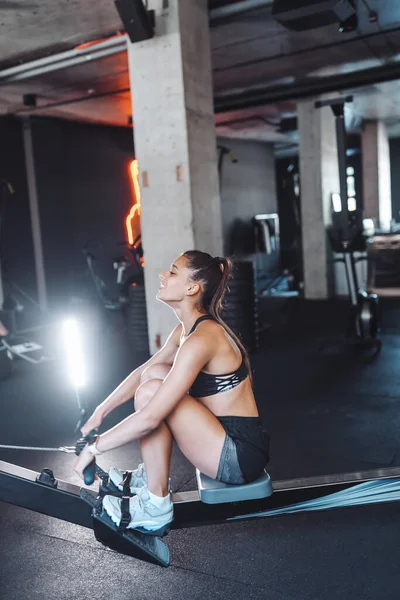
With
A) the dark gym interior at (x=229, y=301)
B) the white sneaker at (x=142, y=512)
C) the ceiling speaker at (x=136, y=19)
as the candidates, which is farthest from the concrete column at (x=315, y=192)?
the white sneaker at (x=142, y=512)

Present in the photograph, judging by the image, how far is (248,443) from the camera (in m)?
2.02

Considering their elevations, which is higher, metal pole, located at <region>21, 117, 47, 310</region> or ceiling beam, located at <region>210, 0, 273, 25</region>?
ceiling beam, located at <region>210, 0, 273, 25</region>

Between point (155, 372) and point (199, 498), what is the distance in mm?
489

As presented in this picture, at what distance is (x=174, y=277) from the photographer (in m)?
2.08

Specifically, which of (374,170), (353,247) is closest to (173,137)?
(353,247)

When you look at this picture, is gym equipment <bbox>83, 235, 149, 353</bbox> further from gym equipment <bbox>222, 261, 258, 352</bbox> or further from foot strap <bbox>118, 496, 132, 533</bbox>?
foot strap <bbox>118, 496, 132, 533</bbox>

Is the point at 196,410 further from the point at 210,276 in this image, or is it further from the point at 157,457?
the point at 210,276

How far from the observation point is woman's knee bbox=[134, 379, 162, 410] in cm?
207

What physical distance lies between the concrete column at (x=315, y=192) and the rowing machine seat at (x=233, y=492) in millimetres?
7414

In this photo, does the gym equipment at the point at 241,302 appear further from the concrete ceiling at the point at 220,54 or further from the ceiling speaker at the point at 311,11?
the concrete ceiling at the point at 220,54

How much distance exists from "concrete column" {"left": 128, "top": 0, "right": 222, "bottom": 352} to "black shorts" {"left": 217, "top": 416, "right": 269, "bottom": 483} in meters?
2.93

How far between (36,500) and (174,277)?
0.91 metres

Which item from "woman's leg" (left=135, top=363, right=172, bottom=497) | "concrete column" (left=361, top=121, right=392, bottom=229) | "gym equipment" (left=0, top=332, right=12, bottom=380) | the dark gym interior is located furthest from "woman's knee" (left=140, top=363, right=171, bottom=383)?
"concrete column" (left=361, top=121, right=392, bottom=229)

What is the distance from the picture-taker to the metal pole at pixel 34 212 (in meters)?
8.68
